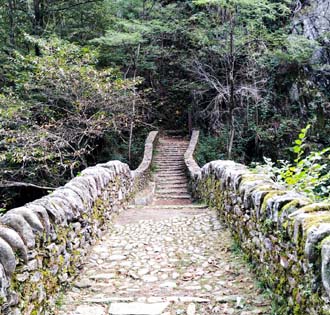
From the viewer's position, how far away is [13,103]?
10.2 metres

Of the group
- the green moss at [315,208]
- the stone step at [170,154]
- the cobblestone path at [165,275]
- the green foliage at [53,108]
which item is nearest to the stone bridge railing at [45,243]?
the cobblestone path at [165,275]

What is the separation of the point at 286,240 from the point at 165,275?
146 centimetres

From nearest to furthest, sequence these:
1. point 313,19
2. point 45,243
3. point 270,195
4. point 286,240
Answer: point 286,240, point 45,243, point 270,195, point 313,19

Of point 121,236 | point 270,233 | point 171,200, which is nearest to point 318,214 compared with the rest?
point 270,233

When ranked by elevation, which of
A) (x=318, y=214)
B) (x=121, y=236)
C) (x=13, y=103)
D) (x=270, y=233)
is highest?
(x=13, y=103)

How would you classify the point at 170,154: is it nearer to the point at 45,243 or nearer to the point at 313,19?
the point at 313,19

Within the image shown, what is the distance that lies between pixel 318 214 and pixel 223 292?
4.11 feet

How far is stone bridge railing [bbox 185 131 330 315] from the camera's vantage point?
179 cm

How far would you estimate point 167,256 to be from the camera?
3953mm

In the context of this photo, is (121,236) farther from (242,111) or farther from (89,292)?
(242,111)

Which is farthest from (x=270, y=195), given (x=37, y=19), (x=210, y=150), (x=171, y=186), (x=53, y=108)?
(x=37, y=19)

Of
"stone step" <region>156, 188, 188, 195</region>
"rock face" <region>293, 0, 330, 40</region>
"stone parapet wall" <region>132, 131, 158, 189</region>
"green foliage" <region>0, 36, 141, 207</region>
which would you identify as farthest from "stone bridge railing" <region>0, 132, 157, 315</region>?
"rock face" <region>293, 0, 330, 40</region>

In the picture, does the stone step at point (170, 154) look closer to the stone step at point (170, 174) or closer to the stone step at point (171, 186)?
the stone step at point (170, 174)

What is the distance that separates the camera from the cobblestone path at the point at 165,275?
8.80 ft
